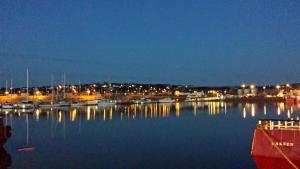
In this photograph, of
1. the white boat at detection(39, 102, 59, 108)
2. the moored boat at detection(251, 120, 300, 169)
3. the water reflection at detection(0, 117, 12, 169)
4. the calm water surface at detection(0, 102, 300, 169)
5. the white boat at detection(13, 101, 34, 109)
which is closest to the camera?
the moored boat at detection(251, 120, 300, 169)

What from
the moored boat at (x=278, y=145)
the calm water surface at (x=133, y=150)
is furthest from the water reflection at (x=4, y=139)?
the moored boat at (x=278, y=145)

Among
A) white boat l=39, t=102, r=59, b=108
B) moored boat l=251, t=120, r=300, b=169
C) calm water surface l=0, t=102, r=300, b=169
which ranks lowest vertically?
white boat l=39, t=102, r=59, b=108

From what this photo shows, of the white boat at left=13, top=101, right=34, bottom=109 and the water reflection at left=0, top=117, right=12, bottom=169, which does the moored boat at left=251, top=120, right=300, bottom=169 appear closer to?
the water reflection at left=0, top=117, right=12, bottom=169

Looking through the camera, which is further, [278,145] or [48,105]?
[48,105]

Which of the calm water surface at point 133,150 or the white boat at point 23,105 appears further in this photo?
the white boat at point 23,105

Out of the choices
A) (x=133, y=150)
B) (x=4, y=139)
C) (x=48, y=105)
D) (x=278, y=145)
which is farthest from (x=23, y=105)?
(x=278, y=145)

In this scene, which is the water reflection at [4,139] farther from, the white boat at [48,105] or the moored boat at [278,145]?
the white boat at [48,105]

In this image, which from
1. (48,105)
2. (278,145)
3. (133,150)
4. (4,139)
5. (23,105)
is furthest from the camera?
(48,105)

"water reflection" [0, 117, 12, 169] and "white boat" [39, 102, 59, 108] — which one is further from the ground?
"water reflection" [0, 117, 12, 169]

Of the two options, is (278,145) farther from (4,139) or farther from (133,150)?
(4,139)

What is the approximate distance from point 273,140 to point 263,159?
148 centimetres

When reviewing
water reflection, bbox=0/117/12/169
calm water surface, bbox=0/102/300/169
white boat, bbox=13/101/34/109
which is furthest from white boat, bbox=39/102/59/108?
water reflection, bbox=0/117/12/169

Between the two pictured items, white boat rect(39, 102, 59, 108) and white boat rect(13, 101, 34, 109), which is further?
white boat rect(39, 102, 59, 108)

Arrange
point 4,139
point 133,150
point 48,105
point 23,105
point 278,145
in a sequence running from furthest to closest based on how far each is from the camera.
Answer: point 48,105
point 23,105
point 133,150
point 4,139
point 278,145
